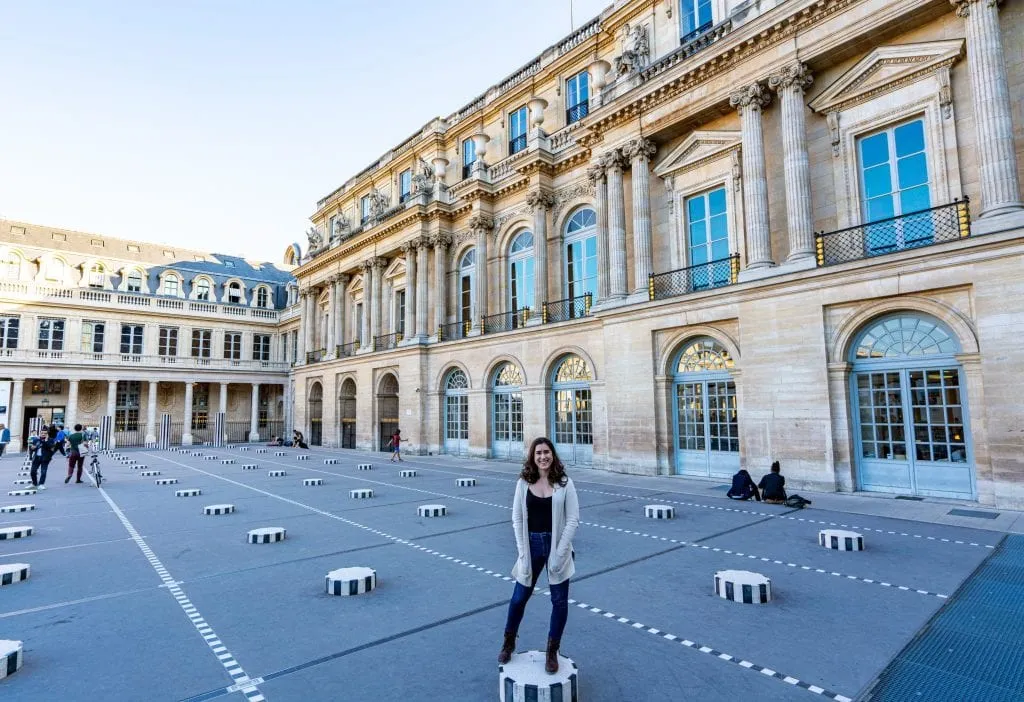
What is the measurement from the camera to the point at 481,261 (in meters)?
25.6

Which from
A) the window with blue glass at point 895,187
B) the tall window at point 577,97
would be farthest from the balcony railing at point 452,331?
the window with blue glass at point 895,187

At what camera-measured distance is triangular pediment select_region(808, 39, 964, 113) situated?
41.4 ft

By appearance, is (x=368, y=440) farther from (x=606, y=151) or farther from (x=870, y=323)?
(x=870, y=323)

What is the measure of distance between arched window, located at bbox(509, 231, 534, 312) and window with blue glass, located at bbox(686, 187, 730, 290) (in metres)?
8.06

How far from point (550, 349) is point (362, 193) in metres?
21.5

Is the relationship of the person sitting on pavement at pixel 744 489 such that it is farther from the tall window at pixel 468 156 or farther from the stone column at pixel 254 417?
the stone column at pixel 254 417

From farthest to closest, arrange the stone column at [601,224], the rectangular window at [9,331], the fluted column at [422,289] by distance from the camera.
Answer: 1. the rectangular window at [9,331]
2. the fluted column at [422,289]
3. the stone column at [601,224]

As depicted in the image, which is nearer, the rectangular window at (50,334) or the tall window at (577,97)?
the tall window at (577,97)

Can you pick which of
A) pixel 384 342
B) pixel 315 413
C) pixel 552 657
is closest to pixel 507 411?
pixel 384 342

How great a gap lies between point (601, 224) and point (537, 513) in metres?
17.3

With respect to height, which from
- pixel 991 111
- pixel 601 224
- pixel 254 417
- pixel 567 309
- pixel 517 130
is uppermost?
pixel 517 130

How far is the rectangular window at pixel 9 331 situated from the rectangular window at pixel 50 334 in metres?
1.25

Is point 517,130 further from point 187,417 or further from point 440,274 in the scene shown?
point 187,417

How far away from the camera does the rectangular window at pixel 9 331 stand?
1390 inches
